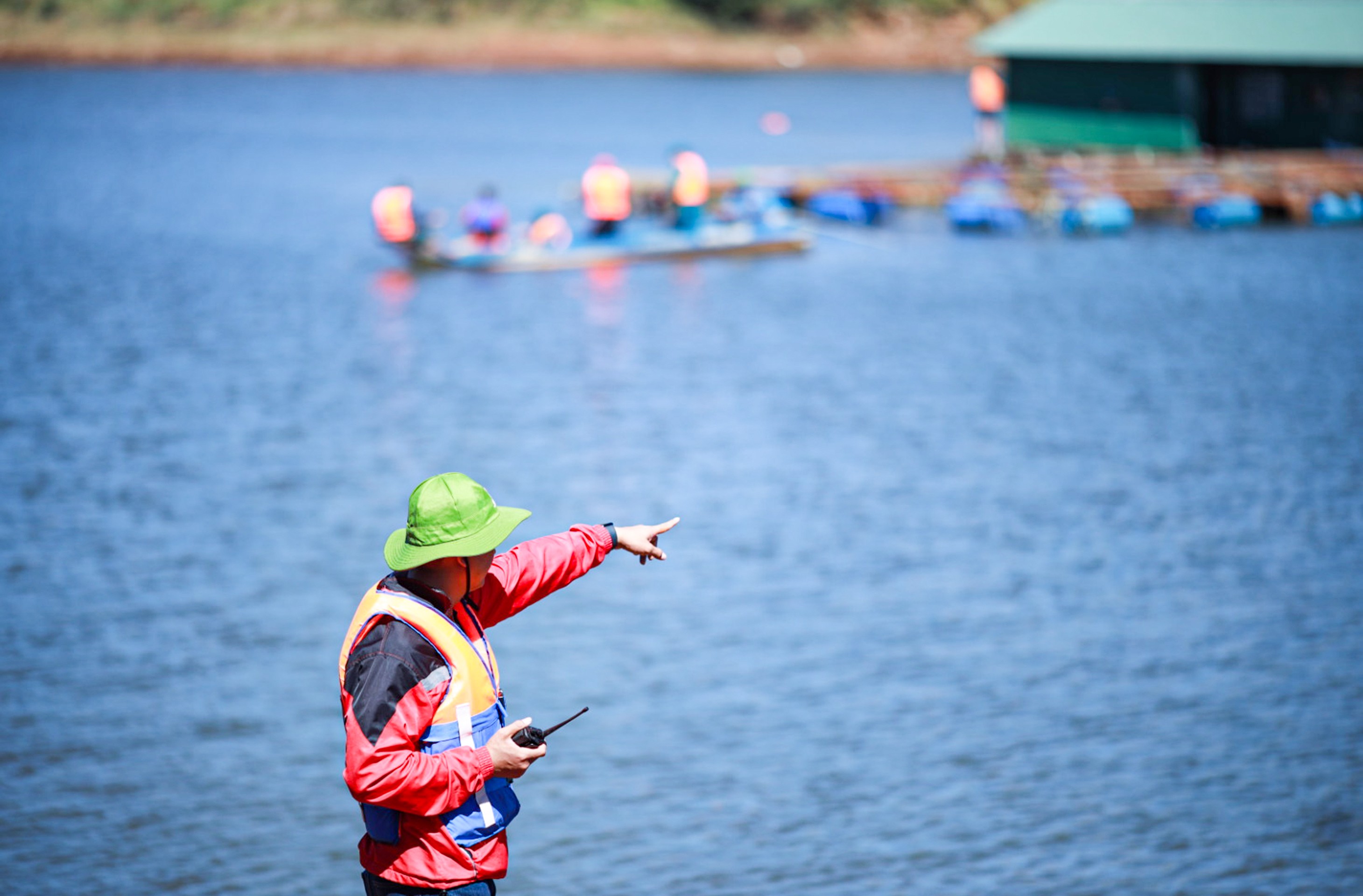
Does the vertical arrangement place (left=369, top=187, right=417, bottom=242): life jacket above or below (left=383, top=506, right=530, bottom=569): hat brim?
below

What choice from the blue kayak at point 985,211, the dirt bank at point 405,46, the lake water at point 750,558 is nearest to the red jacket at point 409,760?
the lake water at point 750,558

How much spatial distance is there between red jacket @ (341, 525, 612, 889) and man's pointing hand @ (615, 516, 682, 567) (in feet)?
2.23

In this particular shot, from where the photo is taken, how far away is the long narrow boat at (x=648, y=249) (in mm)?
32469

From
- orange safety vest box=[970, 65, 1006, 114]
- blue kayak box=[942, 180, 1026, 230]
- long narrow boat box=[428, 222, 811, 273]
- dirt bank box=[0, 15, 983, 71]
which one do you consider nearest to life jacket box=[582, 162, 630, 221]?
long narrow boat box=[428, 222, 811, 273]

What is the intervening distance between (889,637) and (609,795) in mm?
3639

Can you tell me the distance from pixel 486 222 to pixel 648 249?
386 cm

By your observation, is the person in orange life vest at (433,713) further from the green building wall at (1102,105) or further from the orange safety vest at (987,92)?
the orange safety vest at (987,92)

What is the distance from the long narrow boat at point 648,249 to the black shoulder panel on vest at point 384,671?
91.2ft

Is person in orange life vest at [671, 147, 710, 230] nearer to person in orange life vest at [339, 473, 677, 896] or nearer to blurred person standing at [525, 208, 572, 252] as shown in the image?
blurred person standing at [525, 208, 572, 252]

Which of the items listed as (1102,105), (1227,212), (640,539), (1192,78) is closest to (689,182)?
(1227,212)

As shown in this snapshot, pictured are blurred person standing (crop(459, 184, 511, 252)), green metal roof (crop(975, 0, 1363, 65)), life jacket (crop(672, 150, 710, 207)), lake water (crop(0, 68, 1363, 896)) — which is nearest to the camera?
lake water (crop(0, 68, 1363, 896))

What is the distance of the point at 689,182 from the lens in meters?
31.9

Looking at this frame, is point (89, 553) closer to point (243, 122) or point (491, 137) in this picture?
point (491, 137)

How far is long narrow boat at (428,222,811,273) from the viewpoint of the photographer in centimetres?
3247
